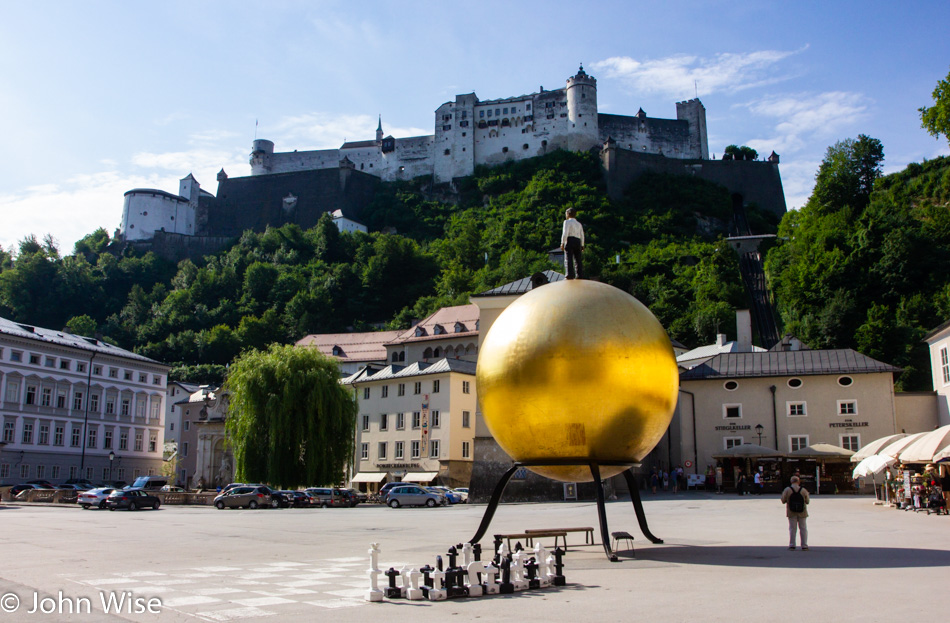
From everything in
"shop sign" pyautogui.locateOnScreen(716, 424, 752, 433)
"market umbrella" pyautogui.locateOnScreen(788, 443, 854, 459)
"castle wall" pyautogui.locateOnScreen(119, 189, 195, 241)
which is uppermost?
"castle wall" pyautogui.locateOnScreen(119, 189, 195, 241)

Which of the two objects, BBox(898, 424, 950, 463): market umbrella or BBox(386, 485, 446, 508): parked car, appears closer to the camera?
BBox(898, 424, 950, 463): market umbrella

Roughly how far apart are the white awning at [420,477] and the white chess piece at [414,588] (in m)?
46.9

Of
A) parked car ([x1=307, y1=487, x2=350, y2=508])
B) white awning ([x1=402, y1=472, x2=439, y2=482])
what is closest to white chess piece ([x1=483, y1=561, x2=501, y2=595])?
parked car ([x1=307, y1=487, x2=350, y2=508])

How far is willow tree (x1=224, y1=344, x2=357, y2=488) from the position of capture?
1802 inches

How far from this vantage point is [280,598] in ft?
34.4

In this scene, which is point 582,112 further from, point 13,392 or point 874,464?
point 874,464

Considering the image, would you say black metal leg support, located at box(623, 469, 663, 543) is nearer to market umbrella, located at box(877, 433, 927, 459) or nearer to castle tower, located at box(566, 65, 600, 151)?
market umbrella, located at box(877, 433, 927, 459)

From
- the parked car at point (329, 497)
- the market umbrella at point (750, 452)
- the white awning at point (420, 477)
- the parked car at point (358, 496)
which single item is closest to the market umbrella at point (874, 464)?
the market umbrella at point (750, 452)

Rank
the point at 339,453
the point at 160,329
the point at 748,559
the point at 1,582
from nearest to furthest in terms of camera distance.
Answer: the point at 1,582 < the point at 748,559 < the point at 339,453 < the point at 160,329

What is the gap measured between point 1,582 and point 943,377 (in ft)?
150

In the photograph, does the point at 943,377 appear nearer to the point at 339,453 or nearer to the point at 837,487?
the point at 837,487

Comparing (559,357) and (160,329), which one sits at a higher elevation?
(160,329)

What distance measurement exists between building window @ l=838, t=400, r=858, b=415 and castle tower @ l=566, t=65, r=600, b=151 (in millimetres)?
101908

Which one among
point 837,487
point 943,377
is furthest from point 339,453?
point 943,377
